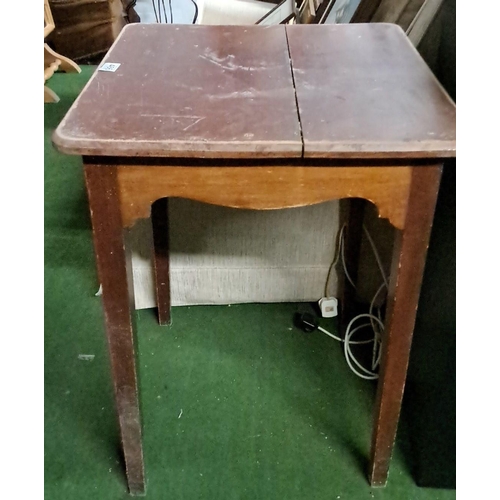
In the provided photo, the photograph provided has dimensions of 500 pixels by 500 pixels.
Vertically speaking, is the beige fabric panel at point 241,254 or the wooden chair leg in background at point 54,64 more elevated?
the beige fabric panel at point 241,254

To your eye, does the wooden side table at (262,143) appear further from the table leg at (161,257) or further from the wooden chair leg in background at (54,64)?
the wooden chair leg in background at (54,64)

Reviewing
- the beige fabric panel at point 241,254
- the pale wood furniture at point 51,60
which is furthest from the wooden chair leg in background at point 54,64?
the beige fabric panel at point 241,254

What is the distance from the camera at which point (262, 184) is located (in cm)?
77

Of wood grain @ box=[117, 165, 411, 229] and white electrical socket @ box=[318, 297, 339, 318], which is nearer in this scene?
wood grain @ box=[117, 165, 411, 229]

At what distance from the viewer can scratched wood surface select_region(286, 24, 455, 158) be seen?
28.2 inches

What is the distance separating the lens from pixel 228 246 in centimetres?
139

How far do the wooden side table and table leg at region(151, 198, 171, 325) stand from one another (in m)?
0.39

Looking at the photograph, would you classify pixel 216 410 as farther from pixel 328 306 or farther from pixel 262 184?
pixel 262 184

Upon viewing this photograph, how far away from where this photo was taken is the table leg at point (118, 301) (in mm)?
773

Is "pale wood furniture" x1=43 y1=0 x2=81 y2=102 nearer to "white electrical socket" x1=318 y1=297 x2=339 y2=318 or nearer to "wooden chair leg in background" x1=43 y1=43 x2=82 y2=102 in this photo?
"wooden chair leg in background" x1=43 y1=43 x2=82 y2=102

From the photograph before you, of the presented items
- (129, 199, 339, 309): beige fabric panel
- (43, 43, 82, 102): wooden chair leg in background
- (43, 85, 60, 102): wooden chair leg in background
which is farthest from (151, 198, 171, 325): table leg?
(43, 43, 82, 102): wooden chair leg in background

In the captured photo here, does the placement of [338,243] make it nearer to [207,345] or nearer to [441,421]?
[207,345]

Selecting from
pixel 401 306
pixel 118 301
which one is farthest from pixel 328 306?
pixel 118 301

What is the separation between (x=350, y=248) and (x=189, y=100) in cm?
67
